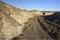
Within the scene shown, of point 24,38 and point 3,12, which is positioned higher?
point 3,12

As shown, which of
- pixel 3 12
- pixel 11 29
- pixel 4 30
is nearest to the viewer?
pixel 4 30

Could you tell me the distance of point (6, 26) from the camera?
2581cm

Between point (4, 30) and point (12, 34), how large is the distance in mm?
1539

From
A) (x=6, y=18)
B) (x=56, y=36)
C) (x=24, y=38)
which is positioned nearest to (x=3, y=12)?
(x=6, y=18)

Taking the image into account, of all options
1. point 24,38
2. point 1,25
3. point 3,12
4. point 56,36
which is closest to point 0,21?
point 1,25

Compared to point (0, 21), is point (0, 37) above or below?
below

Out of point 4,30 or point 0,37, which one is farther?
point 4,30

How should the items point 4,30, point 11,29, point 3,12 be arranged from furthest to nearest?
1. point 3,12
2. point 11,29
3. point 4,30

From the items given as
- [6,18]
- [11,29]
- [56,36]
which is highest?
[6,18]

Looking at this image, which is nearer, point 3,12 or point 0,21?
point 0,21

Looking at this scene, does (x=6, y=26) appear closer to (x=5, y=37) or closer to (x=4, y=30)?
(x=4, y=30)

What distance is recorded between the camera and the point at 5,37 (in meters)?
23.1

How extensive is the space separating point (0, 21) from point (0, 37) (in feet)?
13.0

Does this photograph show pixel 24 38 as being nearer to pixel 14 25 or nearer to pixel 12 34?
pixel 12 34
